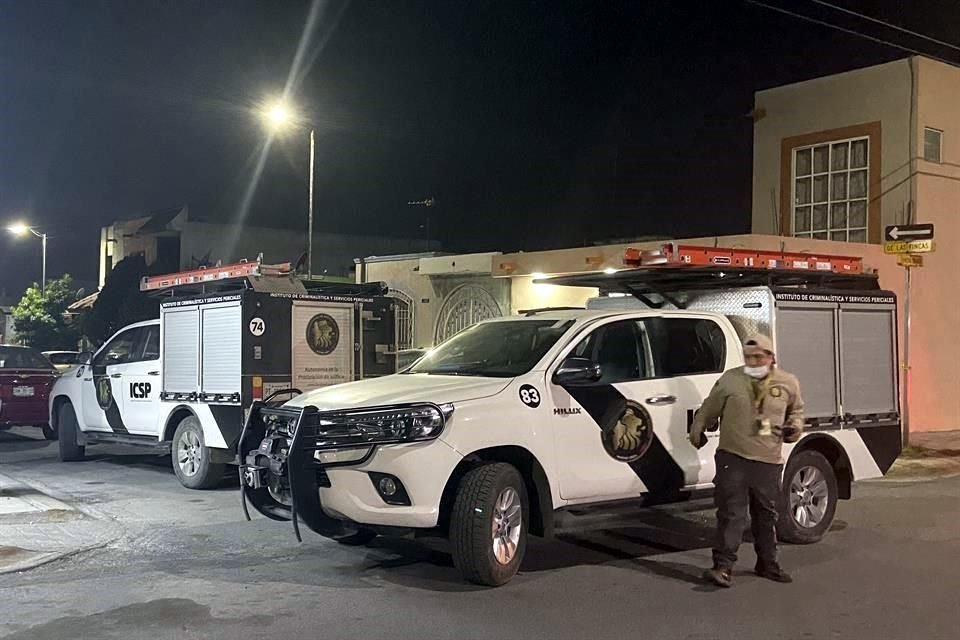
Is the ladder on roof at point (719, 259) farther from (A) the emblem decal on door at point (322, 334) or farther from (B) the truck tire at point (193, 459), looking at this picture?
(B) the truck tire at point (193, 459)

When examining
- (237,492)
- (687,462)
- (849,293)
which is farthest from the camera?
(237,492)

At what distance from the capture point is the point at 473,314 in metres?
20.9

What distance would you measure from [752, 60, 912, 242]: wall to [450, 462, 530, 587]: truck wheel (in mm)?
14258

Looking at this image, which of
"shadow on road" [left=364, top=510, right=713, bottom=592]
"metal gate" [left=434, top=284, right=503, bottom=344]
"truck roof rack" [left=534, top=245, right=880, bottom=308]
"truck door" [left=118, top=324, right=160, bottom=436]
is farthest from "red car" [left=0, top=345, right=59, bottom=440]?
"truck roof rack" [left=534, top=245, right=880, bottom=308]

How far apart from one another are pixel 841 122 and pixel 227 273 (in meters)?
13.3

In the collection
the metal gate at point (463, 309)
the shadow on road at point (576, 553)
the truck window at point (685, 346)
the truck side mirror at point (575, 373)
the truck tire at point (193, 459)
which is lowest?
the shadow on road at point (576, 553)

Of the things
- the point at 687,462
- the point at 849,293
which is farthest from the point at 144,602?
the point at 849,293

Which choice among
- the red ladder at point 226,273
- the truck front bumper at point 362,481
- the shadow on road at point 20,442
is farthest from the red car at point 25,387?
the truck front bumper at point 362,481

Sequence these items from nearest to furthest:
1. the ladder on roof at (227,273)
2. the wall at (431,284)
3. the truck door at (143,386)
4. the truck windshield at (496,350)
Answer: the truck windshield at (496,350) → the ladder on roof at (227,273) → the truck door at (143,386) → the wall at (431,284)

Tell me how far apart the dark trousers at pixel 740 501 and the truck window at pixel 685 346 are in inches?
43.5

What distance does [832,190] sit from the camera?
20.3 meters

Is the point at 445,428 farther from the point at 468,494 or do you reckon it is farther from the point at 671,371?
the point at 671,371

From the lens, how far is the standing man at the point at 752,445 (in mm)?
7129

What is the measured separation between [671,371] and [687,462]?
2.41 ft
